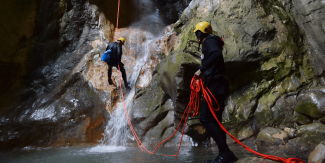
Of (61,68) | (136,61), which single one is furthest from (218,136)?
(61,68)

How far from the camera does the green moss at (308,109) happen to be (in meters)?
4.09

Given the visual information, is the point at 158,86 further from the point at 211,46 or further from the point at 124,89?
the point at 211,46

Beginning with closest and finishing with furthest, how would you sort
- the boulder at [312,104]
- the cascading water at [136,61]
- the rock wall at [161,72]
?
the boulder at [312,104] → the rock wall at [161,72] → the cascading water at [136,61]

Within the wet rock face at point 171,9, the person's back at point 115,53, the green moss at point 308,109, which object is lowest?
the green moss at point 308,109

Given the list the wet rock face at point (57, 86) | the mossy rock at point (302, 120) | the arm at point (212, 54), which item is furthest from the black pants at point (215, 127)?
the wet rock face at point (57, 86)

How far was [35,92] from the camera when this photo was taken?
766cm

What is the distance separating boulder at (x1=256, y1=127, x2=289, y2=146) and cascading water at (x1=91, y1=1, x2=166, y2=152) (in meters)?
3.32

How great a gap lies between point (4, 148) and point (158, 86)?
477 centimetres

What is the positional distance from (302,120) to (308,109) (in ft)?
0.86

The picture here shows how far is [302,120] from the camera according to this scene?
4.29 m

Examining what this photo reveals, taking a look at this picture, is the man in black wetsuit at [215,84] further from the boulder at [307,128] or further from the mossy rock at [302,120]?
the mossy rock at [302,120]

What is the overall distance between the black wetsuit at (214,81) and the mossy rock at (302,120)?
2.64m

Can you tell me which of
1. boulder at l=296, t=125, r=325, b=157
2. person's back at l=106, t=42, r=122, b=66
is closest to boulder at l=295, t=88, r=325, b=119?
boulder at l=296, t=125, r=325, b=157

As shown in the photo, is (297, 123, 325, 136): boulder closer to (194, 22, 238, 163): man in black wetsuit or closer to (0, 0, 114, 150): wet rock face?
(194, 22, 238, 163): man in black wetsuit
